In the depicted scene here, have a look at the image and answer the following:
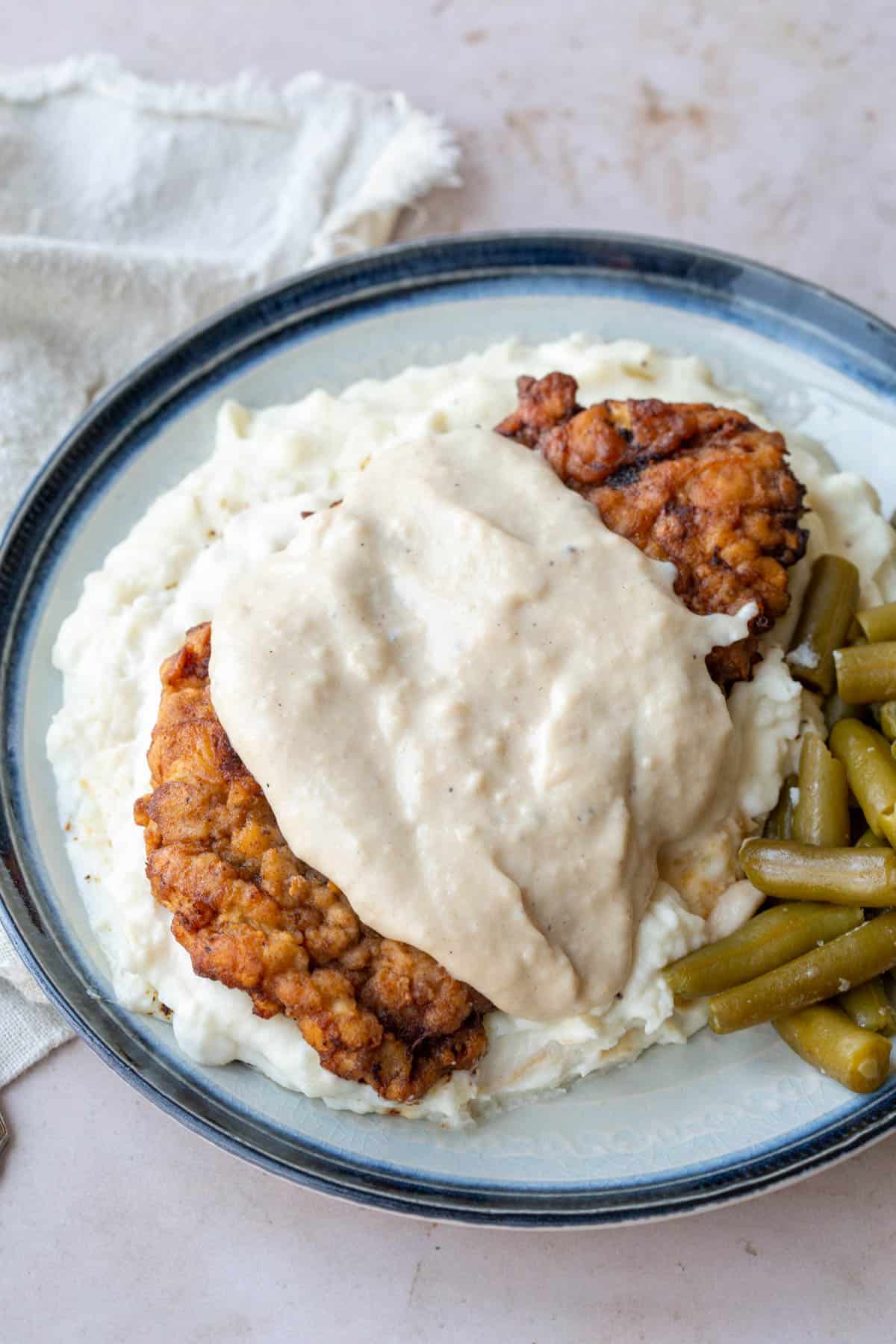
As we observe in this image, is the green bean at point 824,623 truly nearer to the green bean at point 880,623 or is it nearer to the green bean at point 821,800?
the green bean at point 880,623

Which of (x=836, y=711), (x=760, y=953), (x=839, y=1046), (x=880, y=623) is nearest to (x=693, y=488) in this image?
(x=880, y=623)

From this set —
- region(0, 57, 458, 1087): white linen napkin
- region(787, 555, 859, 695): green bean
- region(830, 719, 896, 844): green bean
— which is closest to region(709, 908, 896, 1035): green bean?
region(830, 719, 896, 844): green bean

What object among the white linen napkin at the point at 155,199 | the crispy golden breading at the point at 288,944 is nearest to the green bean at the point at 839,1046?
the crispy golden breading at the point at 288,944

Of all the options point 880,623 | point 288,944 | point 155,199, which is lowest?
point 880,623

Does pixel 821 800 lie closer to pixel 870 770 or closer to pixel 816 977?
pixel 870 770

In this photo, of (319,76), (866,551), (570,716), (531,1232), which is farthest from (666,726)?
(319,76)

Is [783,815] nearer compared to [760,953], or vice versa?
[760,953]

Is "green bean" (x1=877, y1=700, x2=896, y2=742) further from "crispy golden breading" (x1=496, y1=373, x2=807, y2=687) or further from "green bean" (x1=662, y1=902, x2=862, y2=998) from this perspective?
"green bean" (x1=662, y1=902, x2=862, y2=998)

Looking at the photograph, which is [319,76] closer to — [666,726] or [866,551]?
[866,551]
